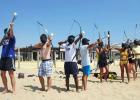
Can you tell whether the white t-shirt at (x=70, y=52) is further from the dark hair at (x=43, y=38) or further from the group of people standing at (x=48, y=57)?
the dark hair at (x=43, y=38)

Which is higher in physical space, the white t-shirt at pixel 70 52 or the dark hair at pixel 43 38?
the dark hair at pixel 43 38

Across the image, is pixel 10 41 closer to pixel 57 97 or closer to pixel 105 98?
pixel 57 97

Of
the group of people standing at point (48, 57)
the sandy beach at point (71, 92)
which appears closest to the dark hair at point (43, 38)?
the group of people standing at point (48, 57)

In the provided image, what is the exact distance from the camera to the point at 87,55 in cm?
1095

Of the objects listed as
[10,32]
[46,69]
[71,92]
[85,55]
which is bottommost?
[71,92]

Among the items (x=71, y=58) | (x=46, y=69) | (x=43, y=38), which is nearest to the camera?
(x=46, y=69)

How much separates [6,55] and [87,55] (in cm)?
248

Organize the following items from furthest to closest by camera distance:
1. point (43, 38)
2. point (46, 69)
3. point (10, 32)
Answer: point (43, 38)
point (46, 69)
point (10, 32)

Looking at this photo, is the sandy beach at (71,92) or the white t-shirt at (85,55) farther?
the white t-shirt at (85,55)

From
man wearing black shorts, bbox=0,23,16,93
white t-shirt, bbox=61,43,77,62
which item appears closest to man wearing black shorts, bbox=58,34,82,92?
white t-shirt, bbox=61,43,77,62

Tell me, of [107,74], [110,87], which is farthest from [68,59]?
[107,74]

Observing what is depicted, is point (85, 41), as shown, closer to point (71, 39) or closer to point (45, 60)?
point (71, 39)

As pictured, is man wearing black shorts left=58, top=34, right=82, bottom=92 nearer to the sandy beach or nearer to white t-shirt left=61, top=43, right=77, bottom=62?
white t-shirt left=61, top=43, right=77, bottom=62

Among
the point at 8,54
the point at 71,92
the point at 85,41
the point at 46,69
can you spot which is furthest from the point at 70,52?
the point at 8,54
